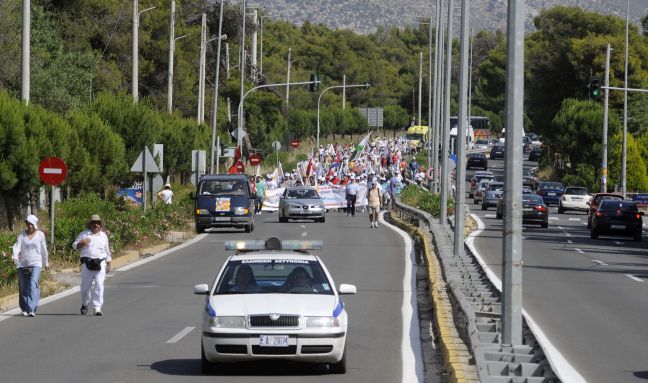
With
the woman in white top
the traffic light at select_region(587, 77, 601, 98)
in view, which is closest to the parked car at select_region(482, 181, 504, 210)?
the traffic light at select_region(587, 77, 601, 98)

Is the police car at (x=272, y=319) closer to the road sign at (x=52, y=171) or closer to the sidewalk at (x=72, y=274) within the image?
the sidewalk at (x=72, y=274)

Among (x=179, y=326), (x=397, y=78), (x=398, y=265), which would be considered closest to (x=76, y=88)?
(x=398, y=265)

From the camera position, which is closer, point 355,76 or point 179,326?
point 179,326

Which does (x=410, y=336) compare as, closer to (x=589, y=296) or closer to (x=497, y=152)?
(x=589, y=296)

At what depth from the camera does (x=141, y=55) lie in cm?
7981

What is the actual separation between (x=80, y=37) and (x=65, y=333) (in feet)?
168

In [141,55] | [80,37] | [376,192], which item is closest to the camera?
[376,192]

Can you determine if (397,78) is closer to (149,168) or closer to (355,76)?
(355,76)

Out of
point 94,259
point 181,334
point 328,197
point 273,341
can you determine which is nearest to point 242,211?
point 328,197

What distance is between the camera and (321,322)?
13.9 m

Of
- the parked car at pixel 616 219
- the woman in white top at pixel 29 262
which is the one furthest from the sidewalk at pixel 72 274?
the parked car at pixel 616 219

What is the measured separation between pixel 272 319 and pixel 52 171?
15.8 metres

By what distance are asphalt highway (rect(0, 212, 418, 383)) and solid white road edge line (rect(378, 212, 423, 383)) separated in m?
0.11

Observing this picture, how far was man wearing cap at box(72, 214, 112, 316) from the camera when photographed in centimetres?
2066
